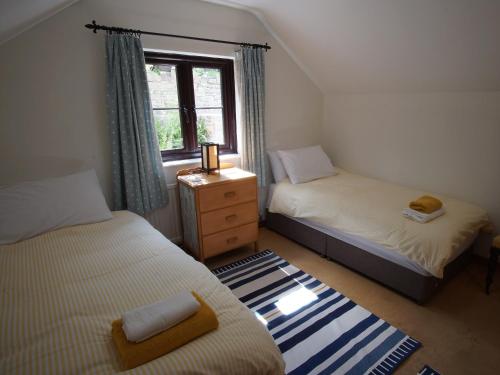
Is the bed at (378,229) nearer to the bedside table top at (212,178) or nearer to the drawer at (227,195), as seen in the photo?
the drawer at (227,195)

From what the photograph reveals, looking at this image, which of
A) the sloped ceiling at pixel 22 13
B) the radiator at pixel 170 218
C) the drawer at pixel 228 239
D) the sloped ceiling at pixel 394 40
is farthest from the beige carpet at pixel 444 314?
the sloped ceiling at pixel 22 13

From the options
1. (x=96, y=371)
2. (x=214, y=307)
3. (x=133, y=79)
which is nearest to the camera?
(x=96, y=371)

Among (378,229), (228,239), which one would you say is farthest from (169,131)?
(378,229)

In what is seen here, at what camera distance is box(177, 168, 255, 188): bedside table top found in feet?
7.70

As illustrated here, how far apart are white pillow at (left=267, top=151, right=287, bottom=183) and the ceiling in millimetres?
1109

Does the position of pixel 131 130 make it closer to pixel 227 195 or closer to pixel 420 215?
pixel 227 195

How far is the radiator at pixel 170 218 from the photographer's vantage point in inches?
105

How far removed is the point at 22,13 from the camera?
1.57 metres

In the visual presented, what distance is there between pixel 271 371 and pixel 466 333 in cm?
144

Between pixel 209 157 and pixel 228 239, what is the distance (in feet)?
2.47

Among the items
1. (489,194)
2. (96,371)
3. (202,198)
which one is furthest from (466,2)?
(96,371)

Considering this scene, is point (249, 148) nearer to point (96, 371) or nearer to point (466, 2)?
point (466, 2)

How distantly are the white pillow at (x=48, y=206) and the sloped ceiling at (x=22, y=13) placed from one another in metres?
0.94

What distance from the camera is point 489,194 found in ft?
7.88
